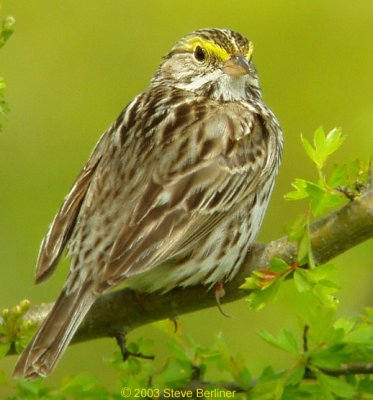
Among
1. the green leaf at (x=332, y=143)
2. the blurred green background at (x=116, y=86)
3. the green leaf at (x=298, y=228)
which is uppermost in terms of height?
the green leaf at (x=332, y=143)

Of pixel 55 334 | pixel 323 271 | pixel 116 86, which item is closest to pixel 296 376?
pixel 323 271

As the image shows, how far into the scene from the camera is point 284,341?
5.05 m

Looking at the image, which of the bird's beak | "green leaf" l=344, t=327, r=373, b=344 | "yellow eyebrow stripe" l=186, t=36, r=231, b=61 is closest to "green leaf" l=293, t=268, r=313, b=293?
"green leaf" l=344, t=327, r=373, b=344

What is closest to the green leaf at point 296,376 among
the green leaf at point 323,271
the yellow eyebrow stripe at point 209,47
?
the green leaf at point 323,271

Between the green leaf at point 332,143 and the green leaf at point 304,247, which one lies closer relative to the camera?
the green leaf at point 304,247

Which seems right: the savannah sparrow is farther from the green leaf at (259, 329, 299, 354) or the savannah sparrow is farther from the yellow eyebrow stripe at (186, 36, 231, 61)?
the green leaf at (259, 329, 299, 354)

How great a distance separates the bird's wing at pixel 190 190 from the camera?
5973 millimetres

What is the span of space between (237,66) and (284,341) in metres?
2.22

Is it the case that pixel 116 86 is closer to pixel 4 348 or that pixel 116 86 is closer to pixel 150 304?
pixel 150 304

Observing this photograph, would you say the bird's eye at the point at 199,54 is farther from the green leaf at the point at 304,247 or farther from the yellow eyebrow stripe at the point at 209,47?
the green leaf at the point at 304,247

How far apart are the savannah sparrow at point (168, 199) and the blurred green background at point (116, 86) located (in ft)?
6.54

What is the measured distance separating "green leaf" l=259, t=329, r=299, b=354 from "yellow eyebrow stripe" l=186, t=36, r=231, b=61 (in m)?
2.31

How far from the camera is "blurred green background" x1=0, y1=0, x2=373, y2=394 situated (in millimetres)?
9336

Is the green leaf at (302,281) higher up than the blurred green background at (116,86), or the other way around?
the green leaf at (302,281)
